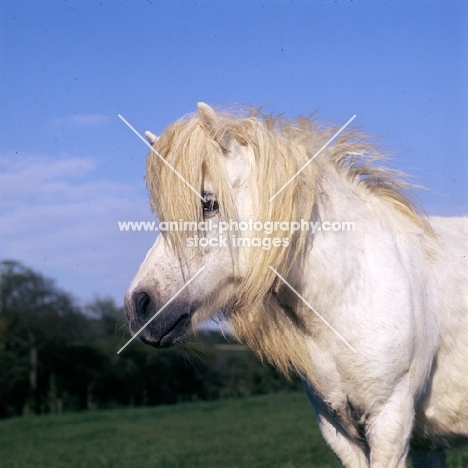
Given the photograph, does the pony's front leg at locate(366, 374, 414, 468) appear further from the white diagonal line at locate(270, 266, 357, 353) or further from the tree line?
the tree line

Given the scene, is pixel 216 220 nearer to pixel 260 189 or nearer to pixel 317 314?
pixel 260 189

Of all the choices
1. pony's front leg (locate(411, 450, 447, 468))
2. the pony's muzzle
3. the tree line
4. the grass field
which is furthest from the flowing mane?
the tree line

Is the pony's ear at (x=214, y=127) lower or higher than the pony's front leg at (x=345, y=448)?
higher

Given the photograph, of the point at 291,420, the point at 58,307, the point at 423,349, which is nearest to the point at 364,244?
the point at 423,349

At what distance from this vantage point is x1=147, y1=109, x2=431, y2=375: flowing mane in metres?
3.29

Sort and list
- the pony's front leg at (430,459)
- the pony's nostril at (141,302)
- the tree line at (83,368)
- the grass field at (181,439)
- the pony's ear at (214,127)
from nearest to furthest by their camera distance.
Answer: the pony's nostril at (141,302) → the pony's ear at (214,127) → the pony's front leg at (430,459) → the grass field at (181,439) → the tree line at (83,368)

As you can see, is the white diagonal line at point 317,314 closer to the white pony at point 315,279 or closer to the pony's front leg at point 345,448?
the white pony at point 315,279

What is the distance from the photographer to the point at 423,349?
3596mm

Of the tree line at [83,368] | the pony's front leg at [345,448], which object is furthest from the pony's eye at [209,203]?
the tree line at [83,368]

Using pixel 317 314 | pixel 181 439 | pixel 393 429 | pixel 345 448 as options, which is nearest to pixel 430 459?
pixel 345 448

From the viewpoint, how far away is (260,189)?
3.34 metres

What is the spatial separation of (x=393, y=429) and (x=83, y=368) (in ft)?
132

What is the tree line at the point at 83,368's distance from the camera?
40.0 meters

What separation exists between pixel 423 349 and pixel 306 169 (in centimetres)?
116
